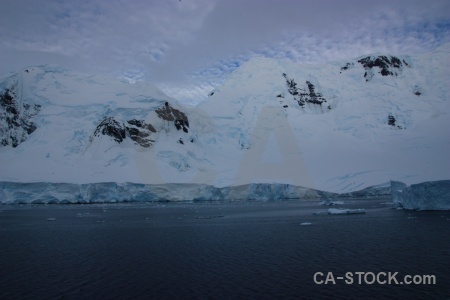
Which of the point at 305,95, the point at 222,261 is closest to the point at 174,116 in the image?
the point at 305,95

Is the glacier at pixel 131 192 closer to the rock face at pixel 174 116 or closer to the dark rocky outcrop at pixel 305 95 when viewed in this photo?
the rock face at pixel 174 116

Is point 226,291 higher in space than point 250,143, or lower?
lower

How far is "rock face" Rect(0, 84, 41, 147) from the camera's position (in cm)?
9250

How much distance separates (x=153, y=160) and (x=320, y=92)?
78484mm

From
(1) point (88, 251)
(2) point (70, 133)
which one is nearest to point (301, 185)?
(2) point (70, 133)

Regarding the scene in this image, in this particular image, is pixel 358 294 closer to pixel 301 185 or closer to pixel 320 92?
pixel 301 185

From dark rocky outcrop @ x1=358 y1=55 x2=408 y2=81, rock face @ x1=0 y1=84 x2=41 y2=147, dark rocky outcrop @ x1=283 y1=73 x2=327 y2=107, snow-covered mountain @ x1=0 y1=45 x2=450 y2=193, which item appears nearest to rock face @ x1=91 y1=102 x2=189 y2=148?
snow-covered mountain @ x1=0 y1=45 x2=450 y2=193

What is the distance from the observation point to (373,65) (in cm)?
14200

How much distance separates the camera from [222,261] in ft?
59.8

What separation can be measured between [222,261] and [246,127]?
103702 millimetres

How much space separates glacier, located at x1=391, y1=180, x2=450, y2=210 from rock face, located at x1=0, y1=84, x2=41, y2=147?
8711cm

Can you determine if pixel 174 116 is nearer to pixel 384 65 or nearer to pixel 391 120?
pixel 391 120

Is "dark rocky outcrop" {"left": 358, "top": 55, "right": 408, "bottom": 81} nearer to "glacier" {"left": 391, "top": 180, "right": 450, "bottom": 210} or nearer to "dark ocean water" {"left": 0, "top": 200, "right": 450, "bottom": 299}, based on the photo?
"glacier" {"left": 391, "top": 180, "right": 450, "bottom": 210}

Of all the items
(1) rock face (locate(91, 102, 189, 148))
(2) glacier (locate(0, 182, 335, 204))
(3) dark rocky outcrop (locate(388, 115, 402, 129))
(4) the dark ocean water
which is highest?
(3) dark rocky outcrop (locate(388, 115, 402, 129))
